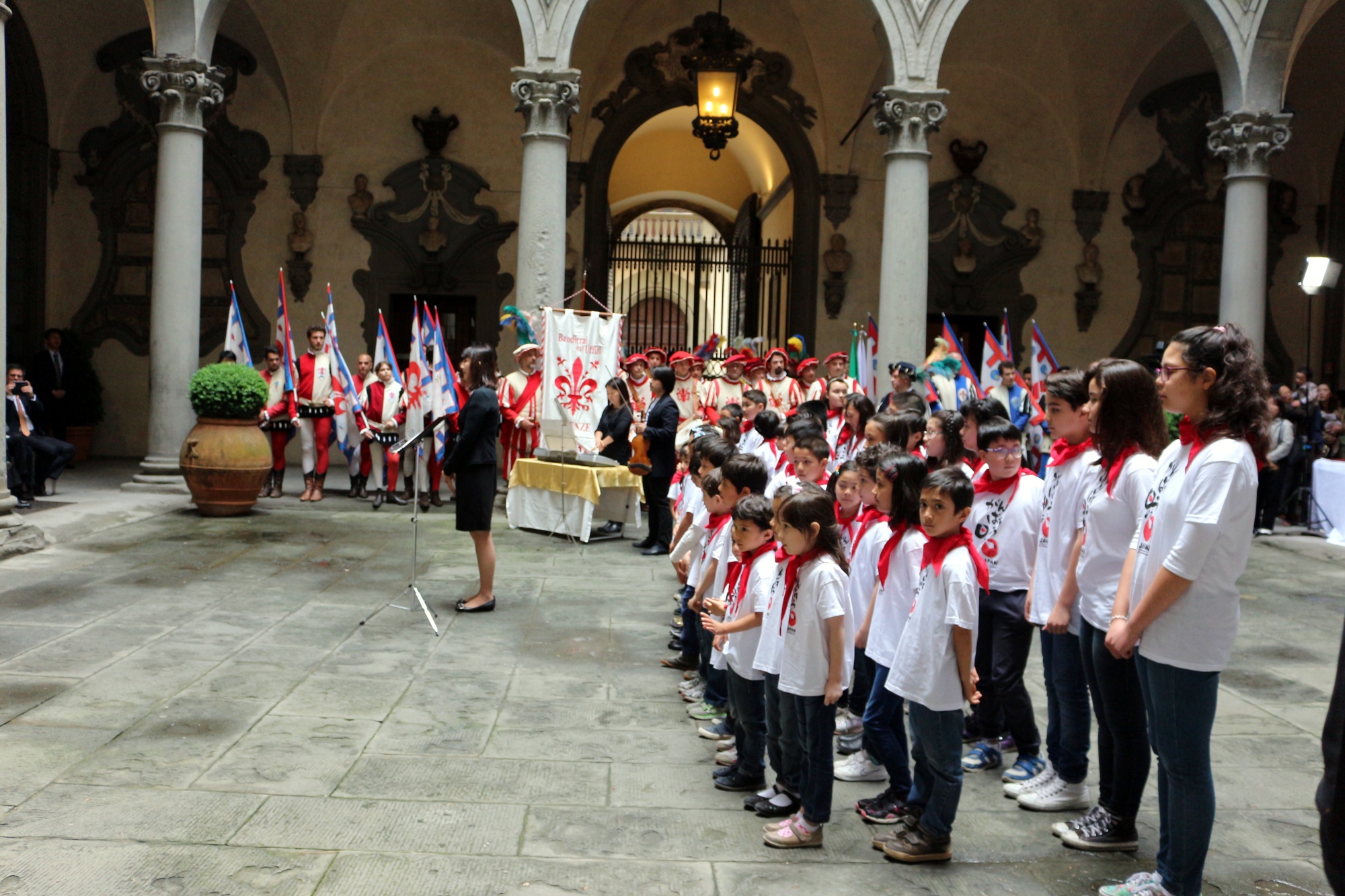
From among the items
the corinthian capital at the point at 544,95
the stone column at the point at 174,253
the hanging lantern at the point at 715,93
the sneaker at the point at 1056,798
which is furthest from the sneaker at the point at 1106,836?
the stone column at the point at 174,253

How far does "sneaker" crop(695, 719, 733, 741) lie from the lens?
16.5 feet

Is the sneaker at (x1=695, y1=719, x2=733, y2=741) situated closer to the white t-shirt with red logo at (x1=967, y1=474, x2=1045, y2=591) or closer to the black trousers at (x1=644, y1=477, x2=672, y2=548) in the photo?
the white t-shirt with red logo at (x1=967, y1=474, x2=1045, y2=591)

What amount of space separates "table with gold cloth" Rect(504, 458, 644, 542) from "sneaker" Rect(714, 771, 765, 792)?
6.16 metres

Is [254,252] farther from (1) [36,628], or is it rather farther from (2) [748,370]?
(1) [36,628]

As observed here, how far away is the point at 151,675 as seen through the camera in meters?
5.68

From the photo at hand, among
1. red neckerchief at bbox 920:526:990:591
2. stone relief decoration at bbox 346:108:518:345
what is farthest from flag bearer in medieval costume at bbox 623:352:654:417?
red neckerchief at bbox 920:526:990:591

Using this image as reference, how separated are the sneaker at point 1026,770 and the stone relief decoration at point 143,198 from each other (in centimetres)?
1438

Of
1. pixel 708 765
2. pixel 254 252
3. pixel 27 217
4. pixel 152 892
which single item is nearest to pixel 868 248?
pixel 254 252

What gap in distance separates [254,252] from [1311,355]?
16.4 m

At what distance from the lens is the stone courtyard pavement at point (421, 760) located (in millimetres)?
3652

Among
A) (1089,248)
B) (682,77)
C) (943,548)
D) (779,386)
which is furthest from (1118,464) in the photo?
(1089,248)

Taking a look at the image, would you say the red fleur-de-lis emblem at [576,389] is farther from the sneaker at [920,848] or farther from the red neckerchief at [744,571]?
the sneaker at [920,848]

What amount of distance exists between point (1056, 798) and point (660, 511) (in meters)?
6.18

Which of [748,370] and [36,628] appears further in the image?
[748,370]
